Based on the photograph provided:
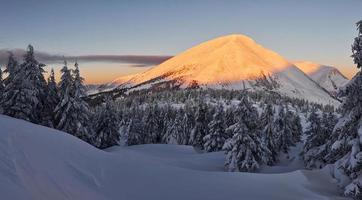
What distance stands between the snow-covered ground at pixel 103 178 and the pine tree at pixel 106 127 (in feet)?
127

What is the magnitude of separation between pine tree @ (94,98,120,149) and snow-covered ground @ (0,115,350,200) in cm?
3868

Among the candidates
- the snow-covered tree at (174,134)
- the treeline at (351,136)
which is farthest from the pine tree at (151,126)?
the treeline at (351,136)

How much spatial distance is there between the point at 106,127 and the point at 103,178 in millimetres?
42896

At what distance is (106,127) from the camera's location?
58.8 metres

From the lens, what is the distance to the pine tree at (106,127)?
58.0 m

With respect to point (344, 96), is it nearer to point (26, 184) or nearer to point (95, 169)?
point (95, 169)

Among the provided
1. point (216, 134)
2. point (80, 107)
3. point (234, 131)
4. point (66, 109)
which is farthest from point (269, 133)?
point (66, 109)

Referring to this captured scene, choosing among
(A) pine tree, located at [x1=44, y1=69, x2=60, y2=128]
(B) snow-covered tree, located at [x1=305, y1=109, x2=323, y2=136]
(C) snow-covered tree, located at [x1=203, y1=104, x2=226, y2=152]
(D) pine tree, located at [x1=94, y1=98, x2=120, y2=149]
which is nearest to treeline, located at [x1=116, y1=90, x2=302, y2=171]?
(C) snow-covered tree, located at [x1=203, y1=104, x2=226, y2=152]

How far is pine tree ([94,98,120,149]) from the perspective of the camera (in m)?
58.0

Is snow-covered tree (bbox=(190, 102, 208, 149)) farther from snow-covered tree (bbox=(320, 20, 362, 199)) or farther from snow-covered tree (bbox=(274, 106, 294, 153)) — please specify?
snow-covered tree (bbox=(320, 20, 362, 199))

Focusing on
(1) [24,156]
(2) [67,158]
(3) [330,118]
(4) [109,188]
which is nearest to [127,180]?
(4) [109,188]

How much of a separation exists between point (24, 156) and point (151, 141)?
6823 centimetres

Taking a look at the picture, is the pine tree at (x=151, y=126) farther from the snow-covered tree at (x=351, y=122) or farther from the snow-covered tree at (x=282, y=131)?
the snow-covered tree at (x=351, y=122)

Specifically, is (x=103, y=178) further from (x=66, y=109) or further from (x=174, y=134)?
(x=174, y=134)
